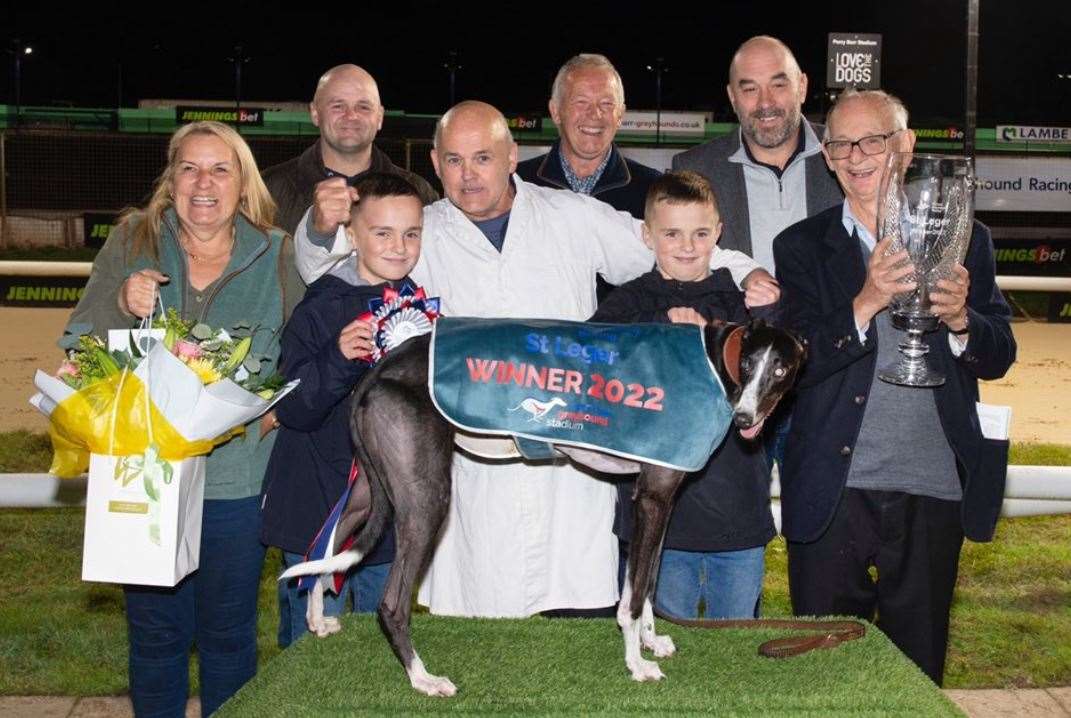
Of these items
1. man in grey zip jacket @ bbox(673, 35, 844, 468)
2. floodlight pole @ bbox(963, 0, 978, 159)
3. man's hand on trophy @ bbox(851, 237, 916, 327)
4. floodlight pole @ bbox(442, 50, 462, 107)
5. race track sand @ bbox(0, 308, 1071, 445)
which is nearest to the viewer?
man's hand on trophy @ bbox(851, 237, 916, 327)

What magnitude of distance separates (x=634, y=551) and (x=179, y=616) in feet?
5.12

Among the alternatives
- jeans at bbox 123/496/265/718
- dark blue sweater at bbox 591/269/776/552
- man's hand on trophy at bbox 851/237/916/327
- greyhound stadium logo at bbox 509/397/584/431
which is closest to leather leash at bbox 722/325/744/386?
greyhound stadium logo at bbox 509/397/584/431

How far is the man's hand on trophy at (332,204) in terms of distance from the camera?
3.57 m

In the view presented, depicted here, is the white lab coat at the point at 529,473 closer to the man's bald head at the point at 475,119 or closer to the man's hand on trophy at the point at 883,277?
the man's bald head at the point at 475,119

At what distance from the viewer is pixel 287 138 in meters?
23.1

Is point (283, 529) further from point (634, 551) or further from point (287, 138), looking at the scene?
point (287, 138)

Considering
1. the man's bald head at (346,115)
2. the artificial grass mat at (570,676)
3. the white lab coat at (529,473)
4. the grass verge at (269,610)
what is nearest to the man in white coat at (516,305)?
the white lab coat at (529,473)

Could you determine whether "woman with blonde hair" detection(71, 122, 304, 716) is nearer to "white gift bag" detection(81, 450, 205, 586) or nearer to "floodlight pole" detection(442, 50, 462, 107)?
"white gift bag" detection(81, 450, 205, 586)

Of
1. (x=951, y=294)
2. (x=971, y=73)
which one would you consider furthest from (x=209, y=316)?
(x=971, y=73)

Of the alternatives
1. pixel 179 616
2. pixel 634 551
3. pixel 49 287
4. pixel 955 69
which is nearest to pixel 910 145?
pixel 634 551

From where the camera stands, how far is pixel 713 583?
4012 millimetres

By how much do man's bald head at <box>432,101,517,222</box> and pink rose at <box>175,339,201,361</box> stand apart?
932 millimetres

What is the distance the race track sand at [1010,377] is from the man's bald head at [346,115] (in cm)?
524

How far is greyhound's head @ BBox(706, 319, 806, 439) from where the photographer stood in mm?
2980
